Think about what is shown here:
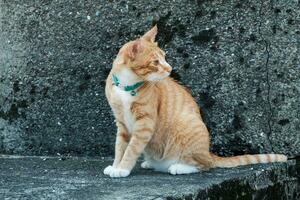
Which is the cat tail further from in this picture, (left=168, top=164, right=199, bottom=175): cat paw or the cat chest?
the cat chest

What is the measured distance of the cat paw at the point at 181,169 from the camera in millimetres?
3094

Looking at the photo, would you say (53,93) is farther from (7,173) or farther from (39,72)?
(7,173)

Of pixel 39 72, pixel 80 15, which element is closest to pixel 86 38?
pixel 80 15

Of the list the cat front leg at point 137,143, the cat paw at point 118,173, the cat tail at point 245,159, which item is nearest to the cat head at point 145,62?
the cat front leg at point 137,143

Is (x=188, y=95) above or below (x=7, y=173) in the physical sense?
above

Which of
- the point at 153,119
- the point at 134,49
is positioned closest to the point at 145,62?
the point at 134,49

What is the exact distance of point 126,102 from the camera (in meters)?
3.07

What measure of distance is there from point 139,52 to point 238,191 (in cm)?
84

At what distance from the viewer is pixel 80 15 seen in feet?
12.8

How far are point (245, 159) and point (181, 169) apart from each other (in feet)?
1.42

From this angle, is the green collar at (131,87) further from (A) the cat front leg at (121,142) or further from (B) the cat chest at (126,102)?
(A) the cat front leg at (121,142)

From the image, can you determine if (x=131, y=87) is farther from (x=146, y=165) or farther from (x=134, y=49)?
(x=146, y=165)

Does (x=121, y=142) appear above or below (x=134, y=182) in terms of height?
above

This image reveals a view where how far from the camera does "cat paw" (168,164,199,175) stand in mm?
3094
